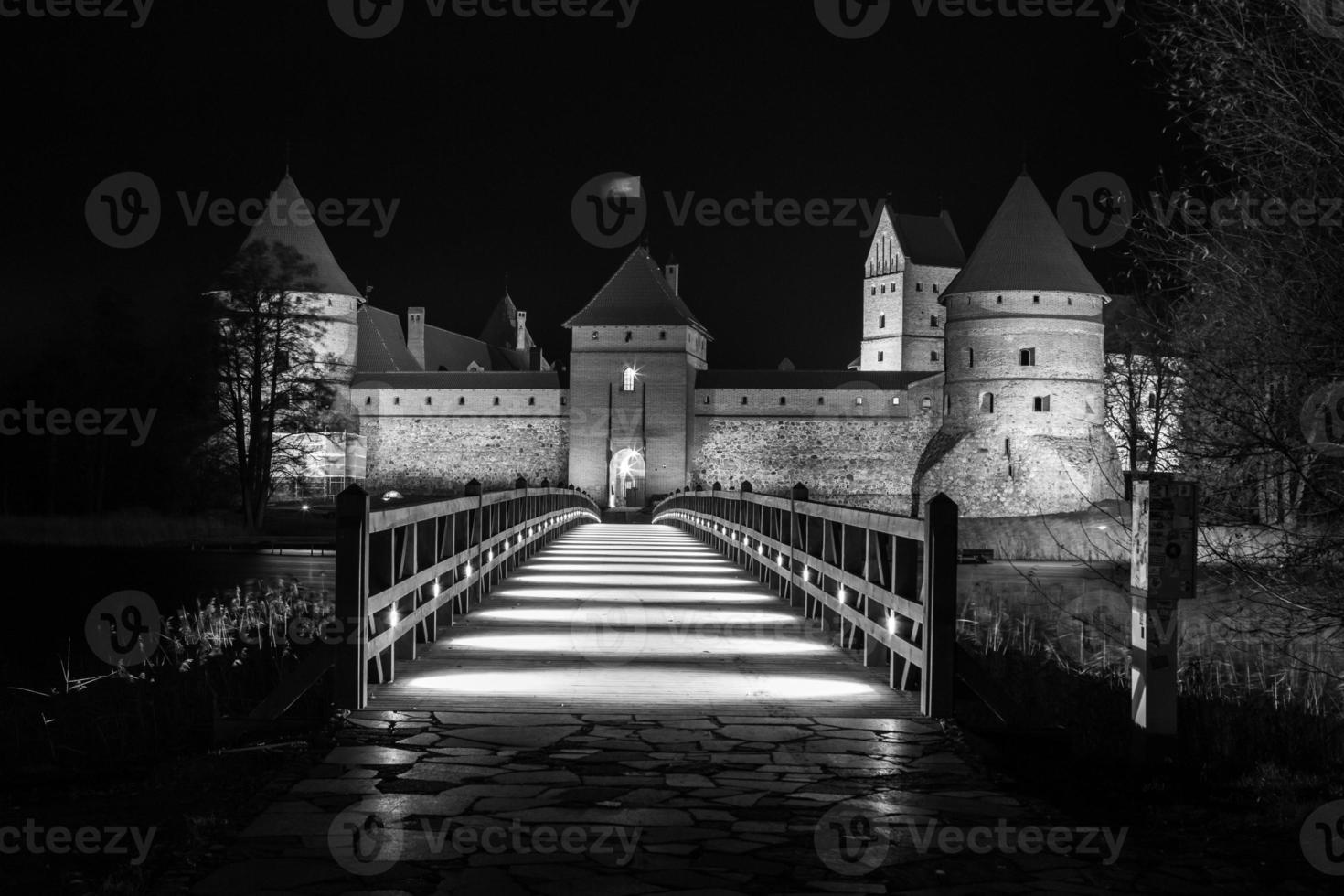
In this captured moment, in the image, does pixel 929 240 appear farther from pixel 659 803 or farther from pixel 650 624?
pixel 659 803

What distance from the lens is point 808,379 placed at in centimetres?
4962

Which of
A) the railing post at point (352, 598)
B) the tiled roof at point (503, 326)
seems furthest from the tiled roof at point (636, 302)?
the railing post at point (352, 598)

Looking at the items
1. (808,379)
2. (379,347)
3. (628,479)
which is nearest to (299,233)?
(379,347)

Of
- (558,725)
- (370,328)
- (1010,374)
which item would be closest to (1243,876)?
(558,725)

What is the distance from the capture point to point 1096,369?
41.5 metres

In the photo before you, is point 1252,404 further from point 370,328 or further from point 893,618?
point 370,328

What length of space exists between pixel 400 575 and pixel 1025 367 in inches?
1440

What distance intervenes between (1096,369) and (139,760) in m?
39.5

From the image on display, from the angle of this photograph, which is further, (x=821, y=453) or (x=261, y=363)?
(x=821, y=453)

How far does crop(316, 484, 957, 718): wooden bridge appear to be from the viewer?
18.5ft

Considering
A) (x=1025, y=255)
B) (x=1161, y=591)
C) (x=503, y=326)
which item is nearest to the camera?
(x=1161, y=591)

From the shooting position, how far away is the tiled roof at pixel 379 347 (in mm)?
52000

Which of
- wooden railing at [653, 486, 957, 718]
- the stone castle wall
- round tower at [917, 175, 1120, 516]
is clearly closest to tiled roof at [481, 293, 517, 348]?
the stone castle wall

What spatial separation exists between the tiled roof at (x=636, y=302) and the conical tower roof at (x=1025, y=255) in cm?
1127
